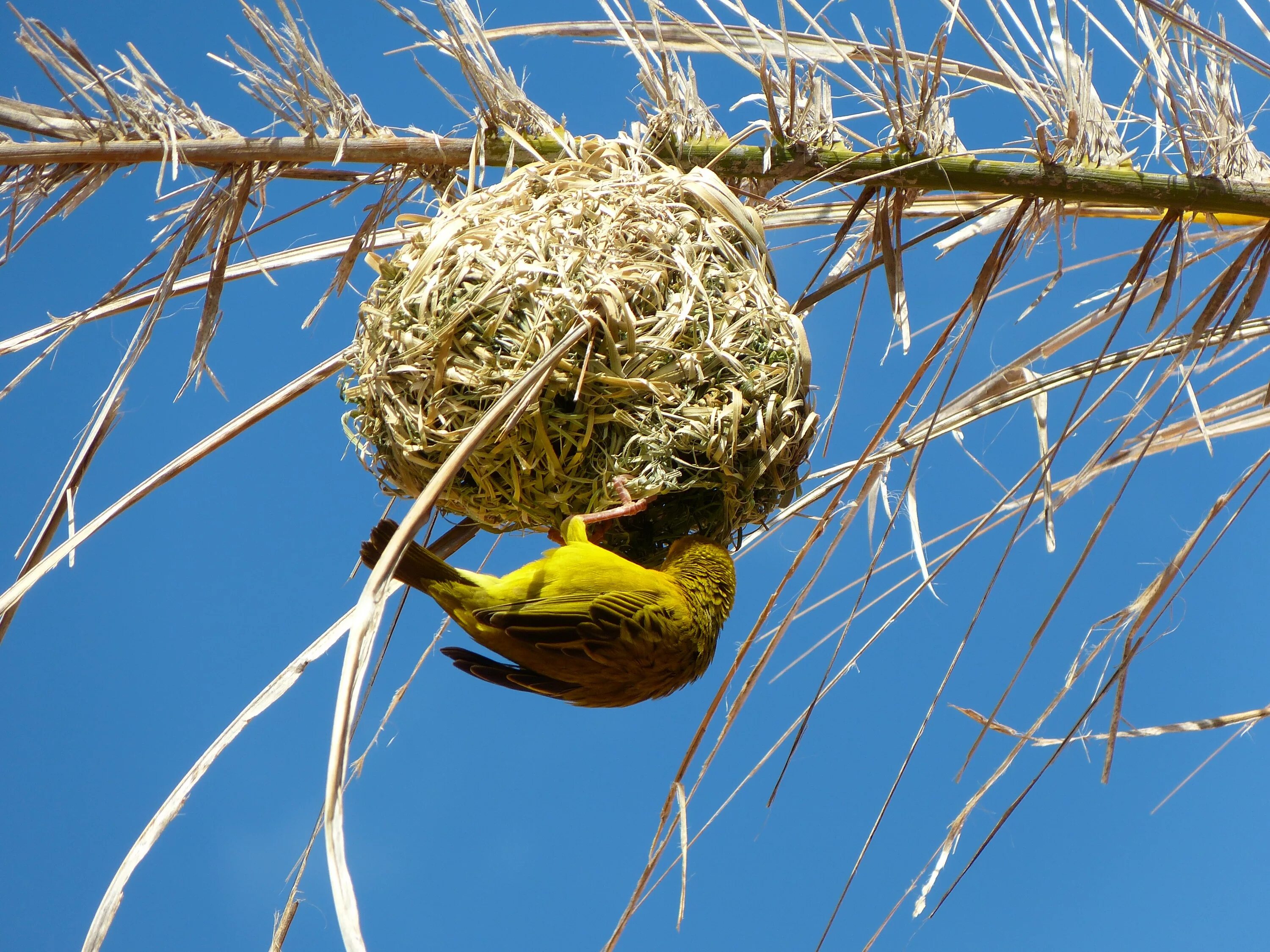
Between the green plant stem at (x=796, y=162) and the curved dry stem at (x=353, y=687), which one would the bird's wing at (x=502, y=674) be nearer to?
the curved dry stem at (x=353, y=687)

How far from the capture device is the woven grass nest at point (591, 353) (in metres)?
1.96

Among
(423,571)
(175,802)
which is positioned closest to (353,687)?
(175,802)

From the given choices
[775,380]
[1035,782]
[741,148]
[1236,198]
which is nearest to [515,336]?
[775,380]

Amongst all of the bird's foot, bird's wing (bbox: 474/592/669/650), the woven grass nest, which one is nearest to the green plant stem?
the woven grass nest

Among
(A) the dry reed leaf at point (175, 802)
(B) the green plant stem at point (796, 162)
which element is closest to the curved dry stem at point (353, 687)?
(A) the dry reed leaf at point (175, 802)

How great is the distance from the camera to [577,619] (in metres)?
1.90

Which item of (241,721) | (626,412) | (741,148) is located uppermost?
(741,148)

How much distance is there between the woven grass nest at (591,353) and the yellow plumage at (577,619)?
0.14 m

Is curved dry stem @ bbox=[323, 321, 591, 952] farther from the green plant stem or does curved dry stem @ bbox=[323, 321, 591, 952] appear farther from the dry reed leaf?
the green plant stem

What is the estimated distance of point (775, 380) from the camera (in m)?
2.07

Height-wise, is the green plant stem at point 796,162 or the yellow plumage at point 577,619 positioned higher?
the green plant stem at point 796,162

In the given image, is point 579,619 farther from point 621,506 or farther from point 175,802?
point 175,802

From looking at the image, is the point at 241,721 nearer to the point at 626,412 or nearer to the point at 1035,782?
the point at 626,412

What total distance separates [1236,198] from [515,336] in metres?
1.28
